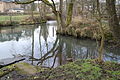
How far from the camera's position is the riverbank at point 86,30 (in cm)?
1210

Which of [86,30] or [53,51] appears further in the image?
[86,30]

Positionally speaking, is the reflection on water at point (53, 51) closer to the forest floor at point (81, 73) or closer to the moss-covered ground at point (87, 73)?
the forest floor at point (81, 73)

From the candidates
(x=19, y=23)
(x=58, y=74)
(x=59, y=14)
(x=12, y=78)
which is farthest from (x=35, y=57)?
(x=19, y=23)

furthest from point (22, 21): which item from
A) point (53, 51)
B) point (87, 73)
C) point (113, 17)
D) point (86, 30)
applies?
point (87, 73)

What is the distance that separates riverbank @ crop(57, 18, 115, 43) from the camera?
12.1 metres

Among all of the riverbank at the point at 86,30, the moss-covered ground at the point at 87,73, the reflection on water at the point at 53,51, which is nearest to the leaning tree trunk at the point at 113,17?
the moss-covered ground at the point at 87,73

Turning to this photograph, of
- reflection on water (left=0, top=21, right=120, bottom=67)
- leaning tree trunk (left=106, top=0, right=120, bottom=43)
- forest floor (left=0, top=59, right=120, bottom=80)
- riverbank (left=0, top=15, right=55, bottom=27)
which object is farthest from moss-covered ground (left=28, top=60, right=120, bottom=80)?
riverbank (left=0, top=15, right=55, bottom=27)

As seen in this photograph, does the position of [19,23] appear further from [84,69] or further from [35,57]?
[84,69]

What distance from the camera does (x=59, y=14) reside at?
1616 centimetres

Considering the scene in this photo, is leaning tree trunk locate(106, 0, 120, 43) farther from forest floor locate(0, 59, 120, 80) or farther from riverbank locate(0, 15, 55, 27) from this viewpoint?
riverbank locate(0, 15, 55, 27)

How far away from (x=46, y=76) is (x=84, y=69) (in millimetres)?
1121

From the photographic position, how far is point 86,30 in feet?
45.0

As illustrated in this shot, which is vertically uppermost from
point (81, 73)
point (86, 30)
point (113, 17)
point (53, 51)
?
point (113, 17)

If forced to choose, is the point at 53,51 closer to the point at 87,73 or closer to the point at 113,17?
the point at 87,73
